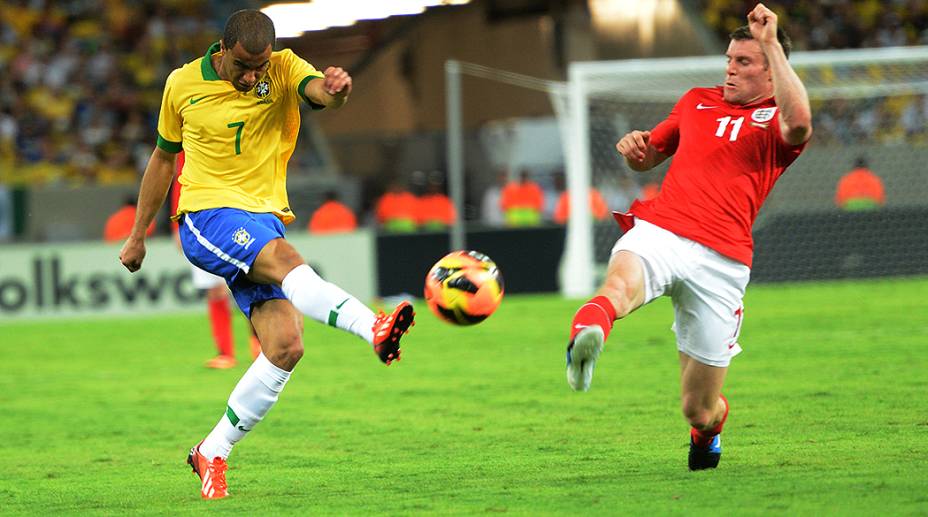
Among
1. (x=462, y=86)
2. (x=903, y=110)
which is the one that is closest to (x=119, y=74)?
(x=462, y=86)

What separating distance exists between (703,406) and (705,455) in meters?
0.33

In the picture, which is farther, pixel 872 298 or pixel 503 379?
pixel 872 298

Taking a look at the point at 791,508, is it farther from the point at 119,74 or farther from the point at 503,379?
the point at 119,74

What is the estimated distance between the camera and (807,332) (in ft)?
42.8

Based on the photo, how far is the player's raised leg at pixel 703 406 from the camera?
5.67 m

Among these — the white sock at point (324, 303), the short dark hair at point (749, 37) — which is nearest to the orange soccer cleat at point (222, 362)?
the white sock at point (324, 303)

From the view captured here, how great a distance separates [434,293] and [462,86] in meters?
24.7

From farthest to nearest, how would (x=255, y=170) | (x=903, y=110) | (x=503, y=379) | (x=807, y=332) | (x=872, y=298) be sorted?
(x=903, y=110), (x=872, y=298), (x=807, y=332), (x=503, y=379), (x=255, y=170)

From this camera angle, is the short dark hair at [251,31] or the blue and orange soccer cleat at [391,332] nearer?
the blue and orange soccer cleat at [391,332]

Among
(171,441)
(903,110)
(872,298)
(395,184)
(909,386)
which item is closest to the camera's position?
(171,441)

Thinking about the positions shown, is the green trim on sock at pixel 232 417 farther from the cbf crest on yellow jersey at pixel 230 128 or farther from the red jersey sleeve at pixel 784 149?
the red jersey sleeve at pixel 784 149

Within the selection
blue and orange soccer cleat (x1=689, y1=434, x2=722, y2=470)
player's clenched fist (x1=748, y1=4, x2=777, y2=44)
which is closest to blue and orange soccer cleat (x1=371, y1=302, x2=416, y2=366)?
blue and orange soccer cleat (x1=689, y1=434, x2=722, y2=470)

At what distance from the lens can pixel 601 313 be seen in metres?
5.05

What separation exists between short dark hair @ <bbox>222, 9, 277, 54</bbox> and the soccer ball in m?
1.15
